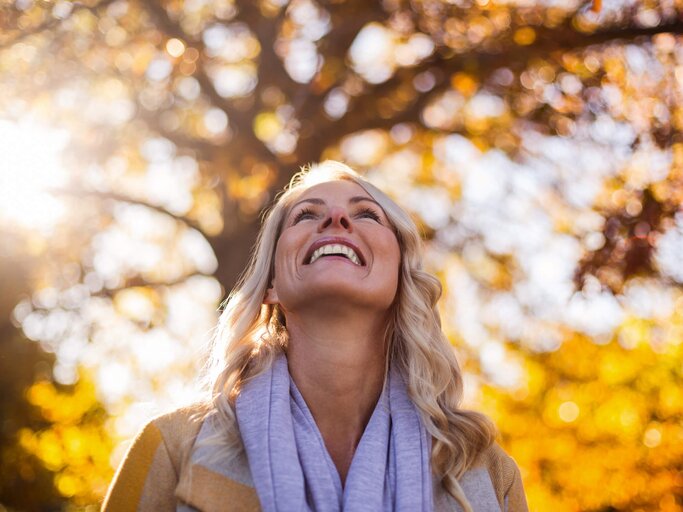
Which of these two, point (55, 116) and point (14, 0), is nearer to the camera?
point (14, 0)

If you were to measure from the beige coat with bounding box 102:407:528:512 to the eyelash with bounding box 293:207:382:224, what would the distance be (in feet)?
3.42

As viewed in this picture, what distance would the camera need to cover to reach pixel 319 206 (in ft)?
11.7

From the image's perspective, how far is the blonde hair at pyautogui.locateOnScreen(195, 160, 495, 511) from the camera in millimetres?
3146

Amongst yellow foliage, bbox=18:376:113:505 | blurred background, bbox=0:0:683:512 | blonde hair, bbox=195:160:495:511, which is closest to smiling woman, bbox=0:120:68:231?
blurred background, bbox=0:0:683:512

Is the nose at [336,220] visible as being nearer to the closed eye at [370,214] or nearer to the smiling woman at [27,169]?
the closed eye at [370,214]

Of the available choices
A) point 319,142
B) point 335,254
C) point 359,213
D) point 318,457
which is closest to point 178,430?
point 318,457

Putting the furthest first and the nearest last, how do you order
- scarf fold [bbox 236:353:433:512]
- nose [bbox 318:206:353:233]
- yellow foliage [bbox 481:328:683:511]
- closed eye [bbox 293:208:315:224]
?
yellow foliage [bbox 481:328:683:511], closed eye [bbox 293:208:315:224], nose [bbox 318:206:353:233], scarf fold [bbox 236:353:433:512]

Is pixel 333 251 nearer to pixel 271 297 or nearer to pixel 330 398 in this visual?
pixel 271 297

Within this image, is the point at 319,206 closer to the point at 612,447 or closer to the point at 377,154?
the point at 377,154

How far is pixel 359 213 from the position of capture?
359 centimetres

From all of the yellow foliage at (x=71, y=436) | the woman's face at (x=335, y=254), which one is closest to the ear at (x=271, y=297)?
the woman's face at (x=335, y=254)

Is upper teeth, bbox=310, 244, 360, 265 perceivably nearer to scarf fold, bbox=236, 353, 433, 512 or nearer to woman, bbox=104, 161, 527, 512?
woman, bbox=104, 161, 527, 512

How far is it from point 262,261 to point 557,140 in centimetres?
487

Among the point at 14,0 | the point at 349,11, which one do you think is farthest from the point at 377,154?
the point at 14,0
